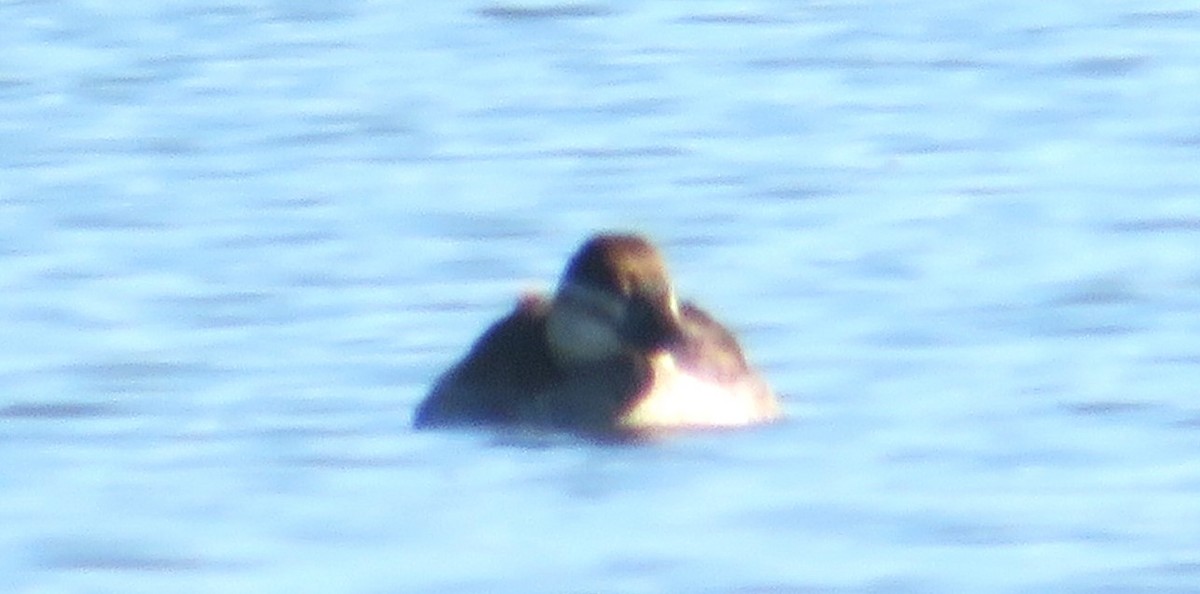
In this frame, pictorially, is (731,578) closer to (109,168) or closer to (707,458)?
(707,458)

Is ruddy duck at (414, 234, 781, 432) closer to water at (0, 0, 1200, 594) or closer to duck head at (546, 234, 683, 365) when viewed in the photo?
duck head at (546, 234, 683, 365)

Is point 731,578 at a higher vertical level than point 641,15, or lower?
lower

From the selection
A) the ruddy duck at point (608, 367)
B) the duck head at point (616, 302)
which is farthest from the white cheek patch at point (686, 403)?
the duck head at point (616, 302)

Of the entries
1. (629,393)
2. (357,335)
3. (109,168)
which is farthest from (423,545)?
(109,168)

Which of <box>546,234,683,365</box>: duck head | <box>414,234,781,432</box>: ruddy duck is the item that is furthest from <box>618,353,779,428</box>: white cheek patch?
<box>546,234,683,365</box>: duck head

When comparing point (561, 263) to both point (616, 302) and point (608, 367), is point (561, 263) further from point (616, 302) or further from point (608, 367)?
point (616, 302)

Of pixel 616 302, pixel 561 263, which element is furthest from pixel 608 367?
pixel 561 263
